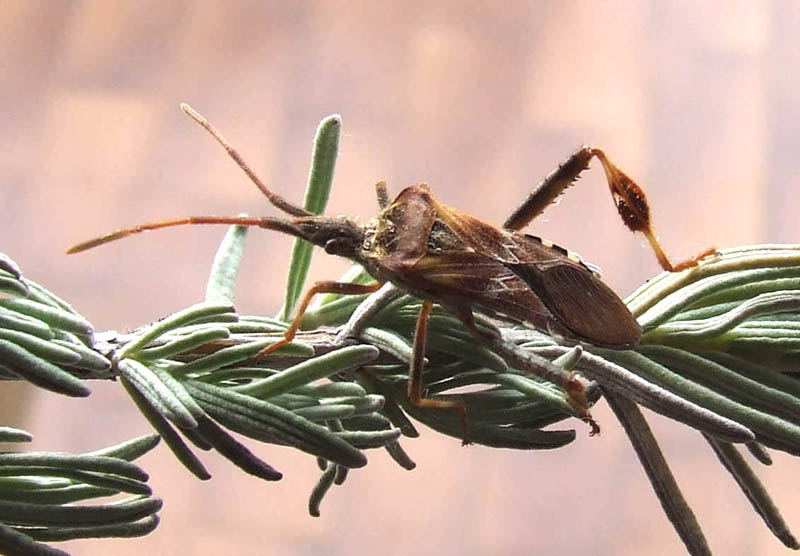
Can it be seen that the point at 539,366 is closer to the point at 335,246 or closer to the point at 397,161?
the point at 335,246

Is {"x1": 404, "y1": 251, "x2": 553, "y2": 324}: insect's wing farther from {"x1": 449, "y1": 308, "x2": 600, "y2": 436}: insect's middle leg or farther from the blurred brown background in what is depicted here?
the blurred brown background

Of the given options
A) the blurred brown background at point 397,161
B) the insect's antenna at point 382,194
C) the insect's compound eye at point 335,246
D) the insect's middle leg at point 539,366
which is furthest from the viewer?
the blurred brown background at point 397,161

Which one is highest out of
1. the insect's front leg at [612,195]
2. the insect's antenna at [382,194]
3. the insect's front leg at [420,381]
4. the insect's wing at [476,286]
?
the insect's front leg at [612,195]

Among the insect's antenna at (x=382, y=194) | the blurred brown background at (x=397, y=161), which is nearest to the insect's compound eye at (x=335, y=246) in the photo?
the insect's antenna at (x=382, y=194)

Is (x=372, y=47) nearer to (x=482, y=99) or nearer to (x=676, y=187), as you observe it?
(x=482, y=99)

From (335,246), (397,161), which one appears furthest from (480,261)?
(397,161)

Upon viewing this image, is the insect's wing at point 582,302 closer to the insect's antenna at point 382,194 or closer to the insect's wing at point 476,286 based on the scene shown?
the insect's wing at point 476,286

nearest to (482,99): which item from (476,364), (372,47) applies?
(372,47)
